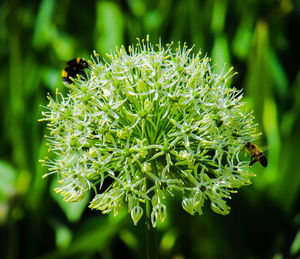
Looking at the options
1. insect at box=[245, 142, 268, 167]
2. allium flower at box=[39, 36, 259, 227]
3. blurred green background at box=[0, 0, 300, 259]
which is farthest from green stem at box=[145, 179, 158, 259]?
blurred green background at box=[0, 0, 300, 259]

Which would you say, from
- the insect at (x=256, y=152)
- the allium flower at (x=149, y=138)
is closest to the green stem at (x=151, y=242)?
the allium flower at (x=149, y=138)

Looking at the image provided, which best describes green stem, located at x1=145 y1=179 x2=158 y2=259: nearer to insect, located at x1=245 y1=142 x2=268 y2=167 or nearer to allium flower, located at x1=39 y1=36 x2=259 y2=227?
allium flower, located at x1=39 y1=36 x2=259 y2=227

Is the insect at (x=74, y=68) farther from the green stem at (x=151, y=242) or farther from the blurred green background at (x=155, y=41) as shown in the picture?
the blurred green background at (x=155, y=41)

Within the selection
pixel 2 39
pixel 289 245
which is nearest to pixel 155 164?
pixel 289 245

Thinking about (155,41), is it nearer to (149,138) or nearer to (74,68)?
(74,68)

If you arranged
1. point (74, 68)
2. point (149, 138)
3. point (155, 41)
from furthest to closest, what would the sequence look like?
point (155, 41), point (74, 68), point (149, 138)

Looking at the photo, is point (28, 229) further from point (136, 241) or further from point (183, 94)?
point (183, 94)

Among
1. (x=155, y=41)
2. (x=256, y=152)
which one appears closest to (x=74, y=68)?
(x=256, y=152)
